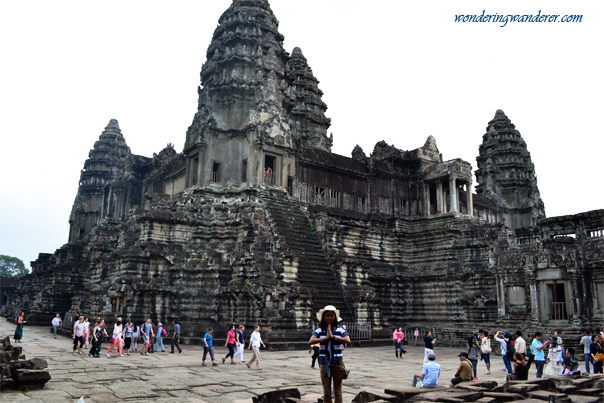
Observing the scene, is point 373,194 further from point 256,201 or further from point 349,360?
point 349,360

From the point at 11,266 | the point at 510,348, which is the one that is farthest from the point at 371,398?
the point at 11,266

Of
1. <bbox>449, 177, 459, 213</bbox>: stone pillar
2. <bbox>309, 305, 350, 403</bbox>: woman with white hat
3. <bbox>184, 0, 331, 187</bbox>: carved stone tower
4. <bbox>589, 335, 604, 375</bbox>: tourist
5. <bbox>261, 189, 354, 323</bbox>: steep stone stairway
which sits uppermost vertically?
<bbox>184, 0, 331, 187</bbox>: carved stone tower

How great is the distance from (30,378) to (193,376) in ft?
13.0

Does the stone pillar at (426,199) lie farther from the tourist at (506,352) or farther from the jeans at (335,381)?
the jeans at (335,381)

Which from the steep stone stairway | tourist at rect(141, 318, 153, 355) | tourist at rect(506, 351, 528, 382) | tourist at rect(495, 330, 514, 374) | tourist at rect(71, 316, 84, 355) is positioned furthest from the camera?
the steep stone stairway

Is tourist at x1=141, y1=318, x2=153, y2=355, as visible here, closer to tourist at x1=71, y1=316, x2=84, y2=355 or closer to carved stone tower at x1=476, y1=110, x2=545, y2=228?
tourist at x1=71, y1=316, x2=84, y2=355

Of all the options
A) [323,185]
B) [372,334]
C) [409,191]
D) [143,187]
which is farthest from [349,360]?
[143,187]

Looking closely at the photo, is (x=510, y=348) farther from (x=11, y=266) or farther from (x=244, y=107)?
(x=11, y=266)

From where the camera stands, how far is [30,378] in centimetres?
1066

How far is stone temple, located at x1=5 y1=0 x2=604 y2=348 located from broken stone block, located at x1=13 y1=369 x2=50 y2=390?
34.4 ft

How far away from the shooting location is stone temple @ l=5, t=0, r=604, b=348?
73.5 feet

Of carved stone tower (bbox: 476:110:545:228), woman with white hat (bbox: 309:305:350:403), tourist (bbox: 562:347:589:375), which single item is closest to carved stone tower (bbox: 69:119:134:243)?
carved stone tower (bbox: 476:110:545:228)

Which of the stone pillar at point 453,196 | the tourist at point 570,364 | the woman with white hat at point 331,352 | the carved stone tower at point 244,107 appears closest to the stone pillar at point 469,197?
the stone pillar at point 453,196

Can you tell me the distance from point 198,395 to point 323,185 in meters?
22.2
